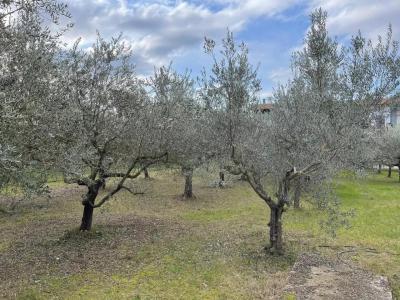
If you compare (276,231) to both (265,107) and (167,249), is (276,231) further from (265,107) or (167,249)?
(265,107)

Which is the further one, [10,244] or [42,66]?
[10,244]

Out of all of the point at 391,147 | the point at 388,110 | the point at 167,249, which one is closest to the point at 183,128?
the point at 167,249

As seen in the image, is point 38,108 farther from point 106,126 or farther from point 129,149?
point 129,149

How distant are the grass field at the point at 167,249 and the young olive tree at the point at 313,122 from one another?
1.88 m

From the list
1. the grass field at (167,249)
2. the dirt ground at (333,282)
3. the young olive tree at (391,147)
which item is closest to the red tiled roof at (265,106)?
the grass field at (167,249)

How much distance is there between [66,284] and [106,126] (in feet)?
15.8

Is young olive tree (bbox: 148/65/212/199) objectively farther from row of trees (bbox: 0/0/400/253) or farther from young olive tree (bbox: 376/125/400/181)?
young olive tree (bbox: 376/125/400/181)

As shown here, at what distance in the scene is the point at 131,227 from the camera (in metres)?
15.9

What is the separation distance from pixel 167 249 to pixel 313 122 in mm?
5527

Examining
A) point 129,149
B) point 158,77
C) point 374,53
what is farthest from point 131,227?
point 374,53

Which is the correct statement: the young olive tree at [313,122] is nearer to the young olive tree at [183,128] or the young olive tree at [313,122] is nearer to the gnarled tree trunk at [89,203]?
the young olive tree at [183,128]

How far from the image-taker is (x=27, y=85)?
7465 mm

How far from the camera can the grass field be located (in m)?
9.66

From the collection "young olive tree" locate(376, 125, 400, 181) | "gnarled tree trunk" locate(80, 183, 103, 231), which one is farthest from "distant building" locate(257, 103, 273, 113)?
"young olive tree" locate(376, 125, 400, 181)
